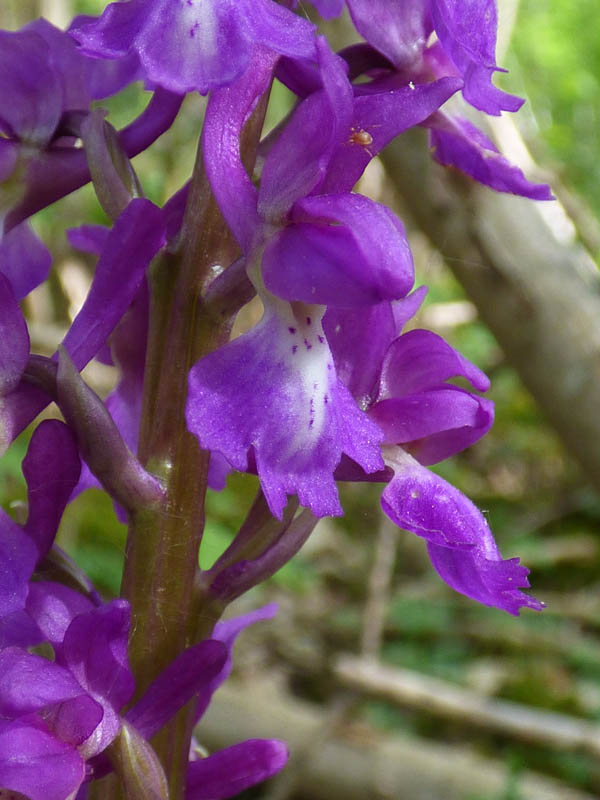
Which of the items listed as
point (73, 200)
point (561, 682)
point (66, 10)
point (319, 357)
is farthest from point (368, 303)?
point (73, 200)

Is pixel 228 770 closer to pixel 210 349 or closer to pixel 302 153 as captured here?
pixel 210 349

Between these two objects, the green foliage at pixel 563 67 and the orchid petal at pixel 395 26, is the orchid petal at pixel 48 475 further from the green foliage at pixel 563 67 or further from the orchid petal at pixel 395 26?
the green foliage at pixel 563 67

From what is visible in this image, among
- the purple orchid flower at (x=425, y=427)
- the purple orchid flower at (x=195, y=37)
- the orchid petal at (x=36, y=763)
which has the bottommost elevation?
the orchid petal at (x=36, y=763)

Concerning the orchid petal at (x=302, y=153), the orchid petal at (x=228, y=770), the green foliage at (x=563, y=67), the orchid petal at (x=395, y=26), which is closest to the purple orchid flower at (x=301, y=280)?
the orchid petal at (x=302, y=153)

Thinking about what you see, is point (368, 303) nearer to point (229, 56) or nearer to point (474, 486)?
point (229, 56)

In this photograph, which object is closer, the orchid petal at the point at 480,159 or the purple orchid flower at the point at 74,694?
the purple orchid flower at the point at 74,694

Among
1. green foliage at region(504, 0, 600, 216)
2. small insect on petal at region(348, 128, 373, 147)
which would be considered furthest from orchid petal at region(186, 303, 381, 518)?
green foliage at region(504, 0, 600, 216)

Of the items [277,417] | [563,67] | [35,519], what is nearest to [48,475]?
[35,519]

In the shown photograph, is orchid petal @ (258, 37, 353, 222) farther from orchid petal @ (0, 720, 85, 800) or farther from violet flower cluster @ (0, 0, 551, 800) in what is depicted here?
orchid petal @ (0, 720, 85, 800)
